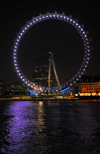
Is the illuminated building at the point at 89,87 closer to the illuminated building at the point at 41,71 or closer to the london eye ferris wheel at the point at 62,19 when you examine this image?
the illuminated building at the point at 41,71

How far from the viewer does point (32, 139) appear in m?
12.7

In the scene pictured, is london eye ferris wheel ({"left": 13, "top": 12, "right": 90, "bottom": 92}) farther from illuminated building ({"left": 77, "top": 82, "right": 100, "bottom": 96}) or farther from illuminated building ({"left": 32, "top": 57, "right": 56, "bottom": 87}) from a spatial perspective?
illuminated building ({"left": 32, "top": 57, "right": 56, "bottom": 87})

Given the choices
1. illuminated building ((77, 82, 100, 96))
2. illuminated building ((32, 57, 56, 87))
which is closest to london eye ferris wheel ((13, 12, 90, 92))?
illuminated building ((77, 82, 100, 96))

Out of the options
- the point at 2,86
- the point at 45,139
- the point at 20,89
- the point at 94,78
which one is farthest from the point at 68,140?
the point at 20,89

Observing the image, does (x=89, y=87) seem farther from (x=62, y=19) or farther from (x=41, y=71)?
(x=62, y=19)

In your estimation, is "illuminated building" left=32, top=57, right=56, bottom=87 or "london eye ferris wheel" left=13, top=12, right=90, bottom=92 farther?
"illuminated building" left=32, top=57, right=56, bottom=87

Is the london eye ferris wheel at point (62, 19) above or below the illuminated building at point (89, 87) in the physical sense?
above

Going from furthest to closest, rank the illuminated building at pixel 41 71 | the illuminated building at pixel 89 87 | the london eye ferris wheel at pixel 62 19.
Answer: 1. the illuminated building at pixel 41 71
2. the illuminated building at pixel 89 87
3. the london eye ferris wheel at pixel 62 19

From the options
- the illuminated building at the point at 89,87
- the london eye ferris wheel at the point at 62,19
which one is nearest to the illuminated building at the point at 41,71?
the illuminated building at the point at 89,87

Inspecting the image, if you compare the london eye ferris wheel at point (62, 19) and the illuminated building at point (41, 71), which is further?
the illuminated building at point (41, 71)

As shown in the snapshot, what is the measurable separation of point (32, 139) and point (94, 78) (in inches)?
4224

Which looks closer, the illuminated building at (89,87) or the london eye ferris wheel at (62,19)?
the london eye ferris wheel at (62,19)

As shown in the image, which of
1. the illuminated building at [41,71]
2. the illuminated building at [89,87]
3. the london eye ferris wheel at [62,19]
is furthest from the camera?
the illuminated building at [41,71]

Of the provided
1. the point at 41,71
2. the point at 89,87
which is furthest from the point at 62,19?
the point at 41,71
